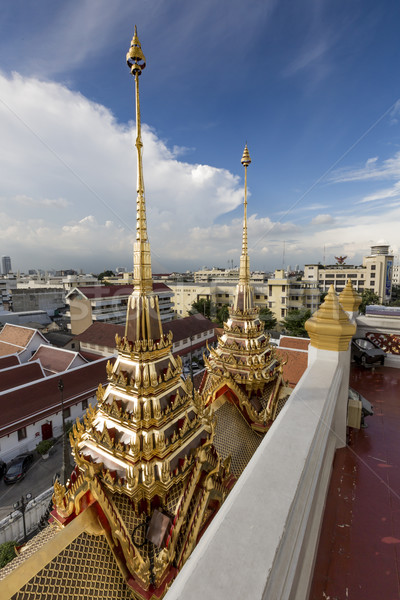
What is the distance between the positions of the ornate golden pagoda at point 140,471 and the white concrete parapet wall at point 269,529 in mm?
2799

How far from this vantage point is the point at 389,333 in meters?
7.91

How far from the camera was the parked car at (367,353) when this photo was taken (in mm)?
7371

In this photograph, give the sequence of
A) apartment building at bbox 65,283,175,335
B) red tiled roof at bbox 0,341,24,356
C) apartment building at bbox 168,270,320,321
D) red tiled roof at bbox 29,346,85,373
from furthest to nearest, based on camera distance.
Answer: apartment building at bbox 168,270,320,321 < apartment building at bbox 65,283,175,335 < red tiled roof at bbox 0,341,24,356 < red tiled roof at bbox 29,346,85,373

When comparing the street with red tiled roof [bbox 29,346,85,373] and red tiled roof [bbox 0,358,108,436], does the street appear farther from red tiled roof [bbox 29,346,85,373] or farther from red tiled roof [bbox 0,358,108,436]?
red tiled roof [bbox 29,346,85,373]

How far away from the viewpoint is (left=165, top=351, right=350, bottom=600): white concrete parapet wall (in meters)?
1.38

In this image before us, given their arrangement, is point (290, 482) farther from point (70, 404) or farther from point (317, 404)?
point (70, 404)

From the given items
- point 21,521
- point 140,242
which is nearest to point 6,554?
point 21,521

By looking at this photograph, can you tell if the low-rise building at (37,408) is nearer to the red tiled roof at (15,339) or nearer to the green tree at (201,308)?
the red tiled roof at (15,339)

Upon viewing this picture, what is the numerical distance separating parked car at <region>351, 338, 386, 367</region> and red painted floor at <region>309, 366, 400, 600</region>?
2.75 m

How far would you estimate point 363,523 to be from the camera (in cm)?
300

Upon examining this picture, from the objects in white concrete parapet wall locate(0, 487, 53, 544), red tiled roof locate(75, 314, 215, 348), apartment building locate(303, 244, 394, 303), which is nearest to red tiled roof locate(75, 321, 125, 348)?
red tiled roof locate(75, 314, 215, 348)

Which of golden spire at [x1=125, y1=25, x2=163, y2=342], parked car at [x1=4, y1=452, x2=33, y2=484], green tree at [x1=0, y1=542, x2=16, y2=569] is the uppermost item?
golden spire at [x1=125, y1=25, x2=163, y2=342]

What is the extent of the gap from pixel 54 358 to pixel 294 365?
66.4 ft

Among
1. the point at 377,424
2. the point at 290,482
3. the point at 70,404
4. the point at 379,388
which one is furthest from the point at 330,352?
the point at 70,404
